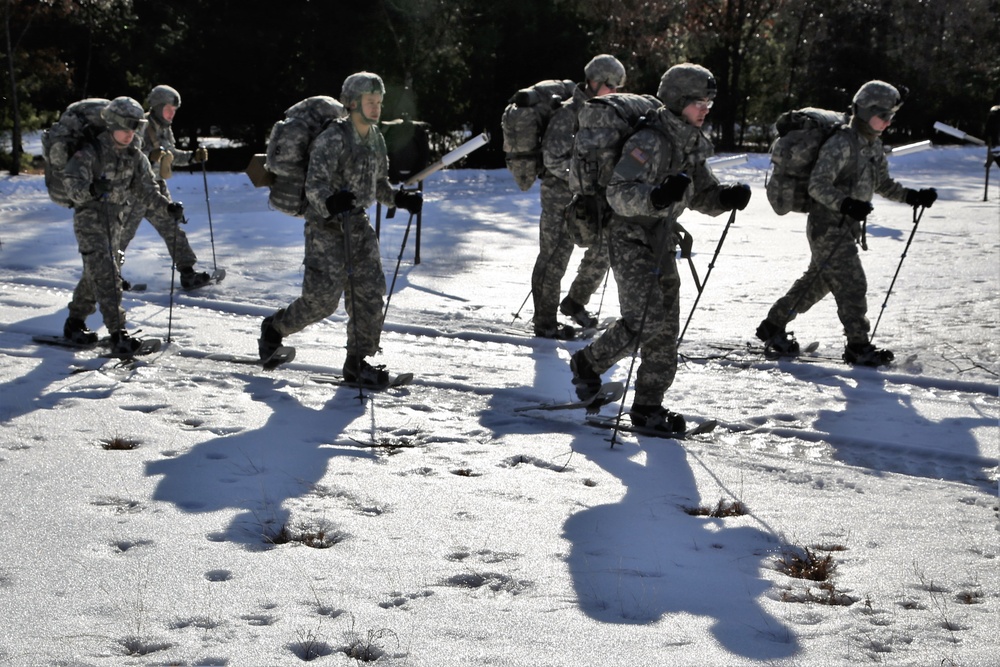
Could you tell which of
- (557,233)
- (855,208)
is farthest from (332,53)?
(855,208)

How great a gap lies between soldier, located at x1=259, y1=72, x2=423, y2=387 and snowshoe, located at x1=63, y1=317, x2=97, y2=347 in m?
1.76

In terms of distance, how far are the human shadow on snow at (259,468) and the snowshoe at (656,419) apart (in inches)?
62.1

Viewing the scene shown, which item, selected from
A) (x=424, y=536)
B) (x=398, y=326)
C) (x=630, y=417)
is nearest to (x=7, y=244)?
(x=398, y=326)

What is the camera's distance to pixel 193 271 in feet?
36.7

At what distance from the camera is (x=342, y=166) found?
693 cm

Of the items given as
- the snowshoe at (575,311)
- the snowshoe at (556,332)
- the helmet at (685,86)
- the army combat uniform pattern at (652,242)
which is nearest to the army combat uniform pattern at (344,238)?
the army combat uniform pattern at (652,242)

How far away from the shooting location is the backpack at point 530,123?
891 centimetres

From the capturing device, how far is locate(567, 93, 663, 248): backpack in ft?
19.8

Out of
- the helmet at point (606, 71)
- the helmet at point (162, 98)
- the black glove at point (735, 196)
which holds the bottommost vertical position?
the black glove at point (735, 196)

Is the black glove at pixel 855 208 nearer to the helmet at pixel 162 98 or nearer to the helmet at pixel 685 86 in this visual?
the helmet at pixel 685 86

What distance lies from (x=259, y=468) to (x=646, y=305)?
214 cm

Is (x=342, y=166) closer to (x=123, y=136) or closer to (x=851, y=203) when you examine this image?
(x=123, y=136)

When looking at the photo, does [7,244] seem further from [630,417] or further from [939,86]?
[939,86]

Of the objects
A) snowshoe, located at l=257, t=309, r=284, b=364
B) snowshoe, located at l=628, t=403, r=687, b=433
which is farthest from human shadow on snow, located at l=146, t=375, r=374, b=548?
snowshoe, located at l=628, t=403, r=687, b=433
